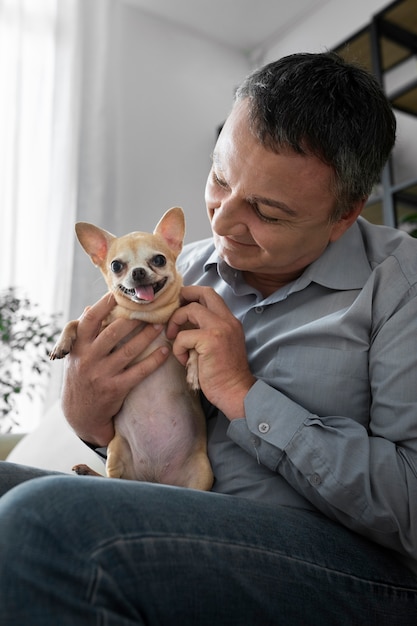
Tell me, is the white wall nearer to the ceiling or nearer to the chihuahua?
the ceiling

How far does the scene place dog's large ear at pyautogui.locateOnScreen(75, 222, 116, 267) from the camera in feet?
4.50

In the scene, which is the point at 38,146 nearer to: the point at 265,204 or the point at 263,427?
the point at 265,204

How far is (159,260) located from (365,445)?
58 cm

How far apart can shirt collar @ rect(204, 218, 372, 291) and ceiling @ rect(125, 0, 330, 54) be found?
319 centimetres

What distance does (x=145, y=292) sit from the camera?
4.06ft

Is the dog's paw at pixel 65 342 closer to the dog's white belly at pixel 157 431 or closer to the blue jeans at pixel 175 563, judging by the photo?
the dog's white belly at pixel 157 431

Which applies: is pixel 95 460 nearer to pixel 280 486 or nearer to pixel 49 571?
pixel 280 486

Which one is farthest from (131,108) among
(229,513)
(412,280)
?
(229,513)

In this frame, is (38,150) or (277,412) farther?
(38,150)

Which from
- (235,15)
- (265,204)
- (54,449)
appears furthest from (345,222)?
(235,15)

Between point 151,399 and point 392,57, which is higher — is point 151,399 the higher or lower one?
the lower one

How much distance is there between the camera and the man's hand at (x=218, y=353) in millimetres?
1123

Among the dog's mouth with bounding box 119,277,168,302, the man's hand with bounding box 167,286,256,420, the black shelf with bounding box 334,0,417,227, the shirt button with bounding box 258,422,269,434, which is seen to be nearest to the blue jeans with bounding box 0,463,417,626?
the shirt button with bounding box 258,422,269,434

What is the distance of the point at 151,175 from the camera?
404 centimetres
